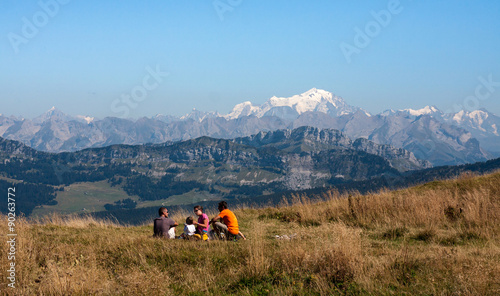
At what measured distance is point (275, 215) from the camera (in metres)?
24.3

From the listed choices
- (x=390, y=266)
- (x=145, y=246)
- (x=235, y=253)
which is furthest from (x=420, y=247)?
(x=145, y=246)

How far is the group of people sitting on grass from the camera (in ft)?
52.7

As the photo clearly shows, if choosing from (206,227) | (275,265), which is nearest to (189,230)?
(206,227)

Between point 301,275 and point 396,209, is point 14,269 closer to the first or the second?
point 301,275

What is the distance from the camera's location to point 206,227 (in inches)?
672

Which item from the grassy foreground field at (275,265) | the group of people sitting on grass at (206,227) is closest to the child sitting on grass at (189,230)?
the group of people sitting on grass at (206,227)

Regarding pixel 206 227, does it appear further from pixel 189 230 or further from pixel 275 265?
pixel 275 265

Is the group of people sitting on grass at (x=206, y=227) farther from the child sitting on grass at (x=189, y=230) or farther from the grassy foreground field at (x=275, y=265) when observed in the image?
the grassy foreground field at (x=275, y=265)

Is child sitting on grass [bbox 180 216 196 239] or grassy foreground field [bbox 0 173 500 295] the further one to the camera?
child sitting on grass [bbox 180 216 196 239]

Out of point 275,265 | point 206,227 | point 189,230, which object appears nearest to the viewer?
point 275,265

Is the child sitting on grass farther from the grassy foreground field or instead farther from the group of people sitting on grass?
the grassy foreground field

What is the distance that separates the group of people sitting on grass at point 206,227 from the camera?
16078 mm

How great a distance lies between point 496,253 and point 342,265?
4.99 meters

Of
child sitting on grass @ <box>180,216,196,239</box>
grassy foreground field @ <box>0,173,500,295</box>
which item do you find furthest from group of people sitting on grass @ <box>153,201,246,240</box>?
grassy foreground field @ <box>0,173,500,295</box>
